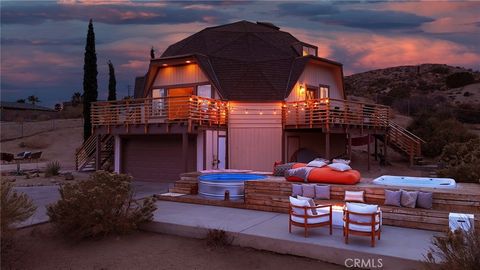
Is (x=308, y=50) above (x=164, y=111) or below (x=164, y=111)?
above

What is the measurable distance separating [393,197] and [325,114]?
8953 mm

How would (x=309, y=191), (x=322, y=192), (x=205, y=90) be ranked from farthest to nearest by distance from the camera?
1. (x=205, y=90)
2. (x=309, y=191)
3. (x=322, y=192)

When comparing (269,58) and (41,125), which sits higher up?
(269,58)

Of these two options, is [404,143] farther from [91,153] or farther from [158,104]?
[91,153]

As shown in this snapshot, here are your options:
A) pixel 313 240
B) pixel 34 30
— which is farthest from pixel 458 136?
pixel 34 30

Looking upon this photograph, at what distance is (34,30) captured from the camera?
18.3 metres

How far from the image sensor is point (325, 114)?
17.3 m

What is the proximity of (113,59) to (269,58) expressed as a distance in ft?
62.5

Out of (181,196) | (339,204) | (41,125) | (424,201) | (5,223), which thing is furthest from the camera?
(41,125)

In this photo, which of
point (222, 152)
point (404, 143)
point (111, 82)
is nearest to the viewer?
point (222, 152)

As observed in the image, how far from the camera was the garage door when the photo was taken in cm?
1828

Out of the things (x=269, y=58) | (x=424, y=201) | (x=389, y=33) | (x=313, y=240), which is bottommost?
(x=313, y=240)

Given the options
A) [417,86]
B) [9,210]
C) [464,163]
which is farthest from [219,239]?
[417,86]

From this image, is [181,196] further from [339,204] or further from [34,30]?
[34,30]
